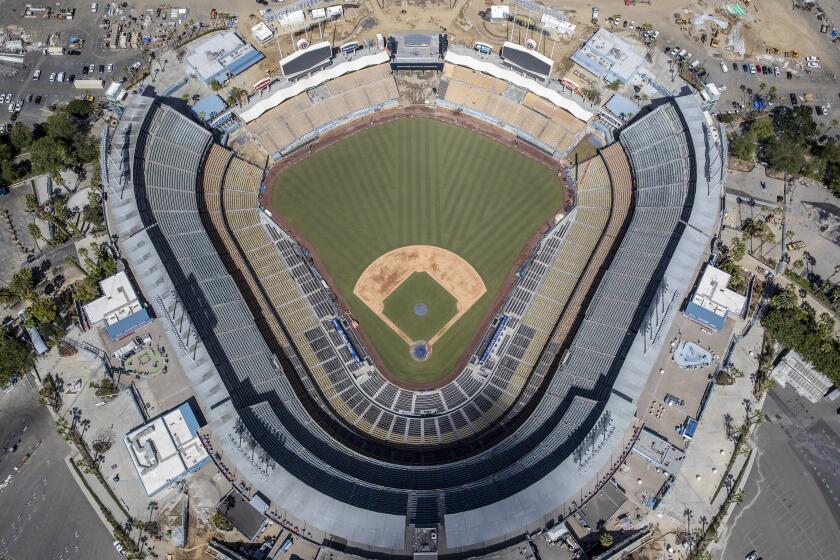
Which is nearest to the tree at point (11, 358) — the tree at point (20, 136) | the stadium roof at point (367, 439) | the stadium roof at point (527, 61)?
the stadium roof at point (367, 439)

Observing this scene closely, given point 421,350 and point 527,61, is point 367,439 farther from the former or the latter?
point 527,61

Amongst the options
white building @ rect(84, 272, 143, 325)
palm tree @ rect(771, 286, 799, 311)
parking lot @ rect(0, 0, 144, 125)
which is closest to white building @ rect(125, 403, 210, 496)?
white building @ rect(84, 272, 143, 325)

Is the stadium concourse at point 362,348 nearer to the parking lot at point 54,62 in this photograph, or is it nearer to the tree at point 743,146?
the tree at point 743,146

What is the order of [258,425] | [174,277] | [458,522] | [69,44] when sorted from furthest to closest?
[69,44]
[174,277]
[258,425]
[458,522]

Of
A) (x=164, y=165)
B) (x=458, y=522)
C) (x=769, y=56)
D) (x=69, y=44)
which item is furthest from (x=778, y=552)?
(x=69, y=44)

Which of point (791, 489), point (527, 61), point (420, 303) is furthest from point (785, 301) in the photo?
point (527, 61)

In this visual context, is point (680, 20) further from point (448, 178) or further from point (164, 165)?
point (164, 165)
